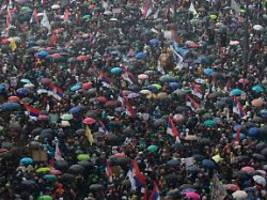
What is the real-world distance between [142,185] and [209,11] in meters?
13.7

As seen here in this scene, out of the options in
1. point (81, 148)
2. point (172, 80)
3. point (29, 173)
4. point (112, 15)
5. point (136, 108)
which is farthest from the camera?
point (112, 15)

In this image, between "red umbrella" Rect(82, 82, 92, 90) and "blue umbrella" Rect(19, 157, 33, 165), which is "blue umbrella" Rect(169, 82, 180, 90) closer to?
"red umbrella" Rect(82, 82, 92, 90)

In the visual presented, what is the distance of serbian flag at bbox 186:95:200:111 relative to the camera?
25.3 metres

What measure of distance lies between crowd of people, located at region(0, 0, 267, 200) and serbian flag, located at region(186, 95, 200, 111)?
0.06 metres

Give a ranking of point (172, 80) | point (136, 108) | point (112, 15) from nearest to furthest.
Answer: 1. point (136, 108)
2. point (172, 80)
3. point (112, 15)

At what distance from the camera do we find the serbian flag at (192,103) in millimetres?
25344

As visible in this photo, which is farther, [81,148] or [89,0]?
[89,0]

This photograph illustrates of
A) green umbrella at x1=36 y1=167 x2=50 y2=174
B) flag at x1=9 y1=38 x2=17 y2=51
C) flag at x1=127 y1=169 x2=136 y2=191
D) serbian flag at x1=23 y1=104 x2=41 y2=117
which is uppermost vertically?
flag at x1=9 y1=38 x2=17 y2=51

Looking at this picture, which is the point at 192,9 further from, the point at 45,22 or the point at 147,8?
the point at 45,22

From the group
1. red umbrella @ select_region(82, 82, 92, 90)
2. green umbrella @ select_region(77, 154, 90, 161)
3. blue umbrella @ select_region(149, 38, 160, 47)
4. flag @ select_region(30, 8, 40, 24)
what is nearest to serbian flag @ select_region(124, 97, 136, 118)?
red umbrella @ select_region(82, 82, 92, 90)

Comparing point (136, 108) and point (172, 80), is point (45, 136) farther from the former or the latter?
A: point (172, 80)

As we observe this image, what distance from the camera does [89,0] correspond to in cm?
3384

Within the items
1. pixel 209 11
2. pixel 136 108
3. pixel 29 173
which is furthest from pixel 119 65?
pixel 29 173

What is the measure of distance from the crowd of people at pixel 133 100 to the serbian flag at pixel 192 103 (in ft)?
0.21
